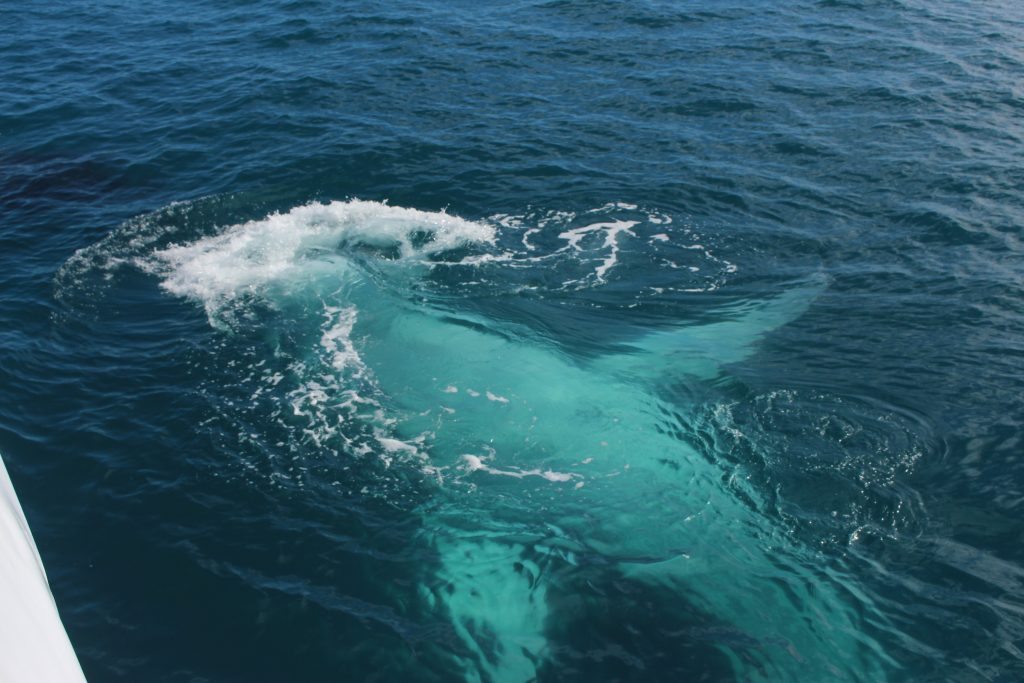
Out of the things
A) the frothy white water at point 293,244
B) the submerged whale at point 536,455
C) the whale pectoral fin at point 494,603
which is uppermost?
the frothy white water at point 293,244

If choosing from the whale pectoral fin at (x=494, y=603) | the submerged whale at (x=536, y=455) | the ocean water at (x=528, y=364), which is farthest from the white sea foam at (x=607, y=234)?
the whale pectoral fin at (x=494, y=603)

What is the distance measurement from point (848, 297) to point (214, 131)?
3095 centimetres

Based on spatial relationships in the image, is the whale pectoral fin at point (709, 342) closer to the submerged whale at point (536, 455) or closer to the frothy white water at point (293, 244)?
the submerged whale at point (536, 455)

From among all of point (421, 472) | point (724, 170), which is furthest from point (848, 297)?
point (421, 472)

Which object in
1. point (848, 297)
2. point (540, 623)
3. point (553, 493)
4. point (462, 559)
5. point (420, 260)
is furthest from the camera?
point (420, 260)

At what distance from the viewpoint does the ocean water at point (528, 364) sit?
1703 centimetres

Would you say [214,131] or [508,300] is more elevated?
[214,131]

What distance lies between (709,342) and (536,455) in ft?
24.9

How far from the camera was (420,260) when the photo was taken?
28953 mm

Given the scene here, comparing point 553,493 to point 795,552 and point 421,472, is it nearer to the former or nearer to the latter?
point 421,472

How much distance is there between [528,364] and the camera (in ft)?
77.4

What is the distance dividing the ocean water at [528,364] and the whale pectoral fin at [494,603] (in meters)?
0.08

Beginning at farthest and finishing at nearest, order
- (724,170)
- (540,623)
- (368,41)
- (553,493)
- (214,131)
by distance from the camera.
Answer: (368,41), (214,131), (724,170), (553,493), (540,623)

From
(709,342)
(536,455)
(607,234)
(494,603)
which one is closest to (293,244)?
(607,234)
